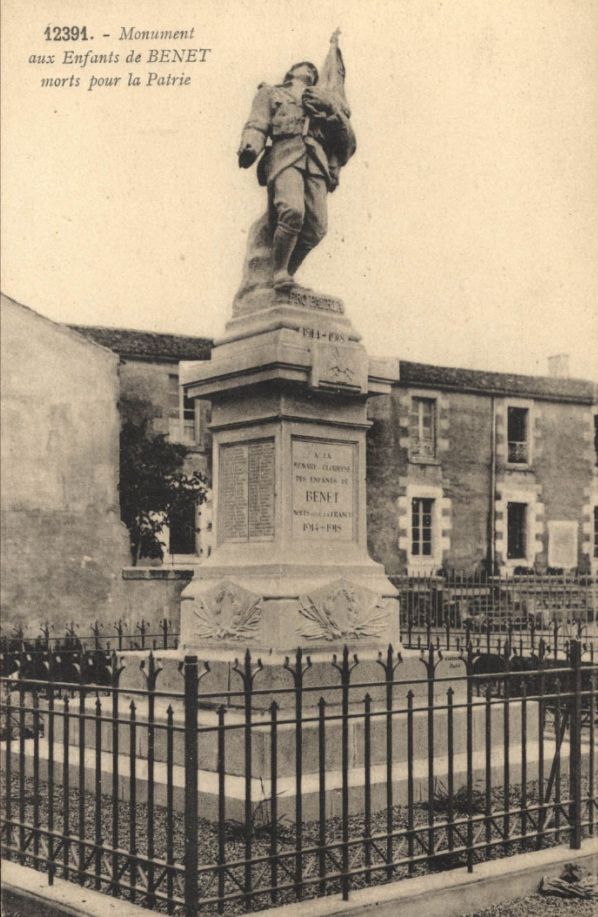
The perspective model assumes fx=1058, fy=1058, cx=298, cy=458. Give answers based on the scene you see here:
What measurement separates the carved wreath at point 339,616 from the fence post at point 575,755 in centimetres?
211

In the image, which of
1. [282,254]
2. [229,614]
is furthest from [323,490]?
[282,254]

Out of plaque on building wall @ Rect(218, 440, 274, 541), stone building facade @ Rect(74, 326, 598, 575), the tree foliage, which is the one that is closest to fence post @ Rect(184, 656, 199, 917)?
plaque on building wall @ Rect(218, 440, 274, 541)

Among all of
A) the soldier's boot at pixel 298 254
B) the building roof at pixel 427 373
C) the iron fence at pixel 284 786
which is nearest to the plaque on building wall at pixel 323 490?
the iron fence at pixel 284 786

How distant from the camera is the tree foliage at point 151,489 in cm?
2302

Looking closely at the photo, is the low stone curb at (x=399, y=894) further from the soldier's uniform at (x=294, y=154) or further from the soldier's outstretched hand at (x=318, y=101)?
the soldier's outstretched hand at (x=318, y=101)

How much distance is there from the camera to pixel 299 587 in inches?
298

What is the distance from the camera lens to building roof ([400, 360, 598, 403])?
28250 mm

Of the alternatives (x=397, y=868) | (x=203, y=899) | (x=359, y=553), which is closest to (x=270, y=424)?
(x=359, y=553)

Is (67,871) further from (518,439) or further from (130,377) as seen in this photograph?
(518,439)

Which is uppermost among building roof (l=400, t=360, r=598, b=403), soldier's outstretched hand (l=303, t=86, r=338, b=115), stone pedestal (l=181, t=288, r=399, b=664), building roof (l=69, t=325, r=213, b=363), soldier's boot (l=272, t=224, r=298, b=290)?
building roof (l=69, t=325, r=213, b=363)

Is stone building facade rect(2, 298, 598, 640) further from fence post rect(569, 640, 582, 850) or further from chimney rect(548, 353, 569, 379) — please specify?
fence post rect(569, 640, 582, 850)

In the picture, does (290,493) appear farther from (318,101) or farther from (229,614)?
(318,101)

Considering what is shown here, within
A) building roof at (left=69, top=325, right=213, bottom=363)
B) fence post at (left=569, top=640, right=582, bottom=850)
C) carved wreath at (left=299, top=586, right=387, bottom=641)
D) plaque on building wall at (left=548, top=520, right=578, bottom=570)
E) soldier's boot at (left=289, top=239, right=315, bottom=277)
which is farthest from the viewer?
plaque on building wall at (left=548, top=520, right=578, bottom=570)

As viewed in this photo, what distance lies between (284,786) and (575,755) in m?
1.66
